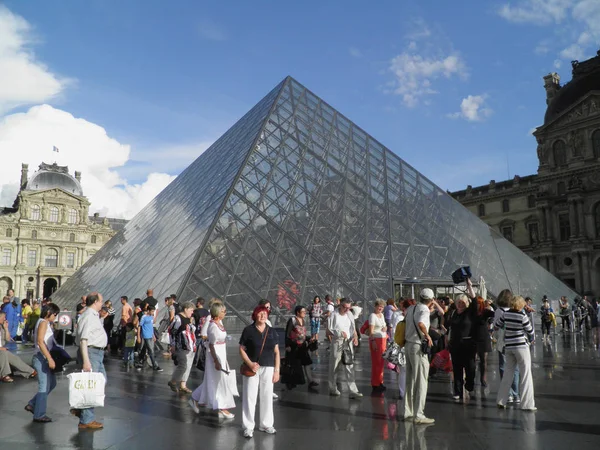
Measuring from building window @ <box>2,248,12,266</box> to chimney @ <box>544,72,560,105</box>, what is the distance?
61154mm

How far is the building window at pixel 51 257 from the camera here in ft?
203

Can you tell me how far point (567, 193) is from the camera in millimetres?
42125

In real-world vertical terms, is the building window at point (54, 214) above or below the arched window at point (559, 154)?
below

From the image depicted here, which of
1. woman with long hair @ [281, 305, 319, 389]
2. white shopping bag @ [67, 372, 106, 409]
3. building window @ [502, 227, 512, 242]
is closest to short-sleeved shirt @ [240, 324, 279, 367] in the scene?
white shopping bag @ [67, 372, 106, 409]

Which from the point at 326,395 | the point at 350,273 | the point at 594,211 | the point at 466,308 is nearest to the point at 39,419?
the point at 326,395

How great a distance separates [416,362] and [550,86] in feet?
171

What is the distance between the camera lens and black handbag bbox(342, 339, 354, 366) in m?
6.58

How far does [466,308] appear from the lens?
6.57 metres

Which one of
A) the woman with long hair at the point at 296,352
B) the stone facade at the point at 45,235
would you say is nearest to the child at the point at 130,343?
the woman with long hair at the point at 296,352

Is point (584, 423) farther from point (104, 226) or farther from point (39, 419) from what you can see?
point (104, 226)

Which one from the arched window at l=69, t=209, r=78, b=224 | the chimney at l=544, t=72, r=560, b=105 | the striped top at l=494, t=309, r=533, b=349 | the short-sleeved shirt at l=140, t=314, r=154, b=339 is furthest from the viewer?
the arched window at l=69, t=209, r=78, b=224

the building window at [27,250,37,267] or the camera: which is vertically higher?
the building window at [27,250,37,267]

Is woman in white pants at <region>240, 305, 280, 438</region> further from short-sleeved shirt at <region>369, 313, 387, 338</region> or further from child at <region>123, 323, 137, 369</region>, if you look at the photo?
child at <region>123, 323, 137, 369</region>

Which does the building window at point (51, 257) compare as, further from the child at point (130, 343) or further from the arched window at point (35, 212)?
the child at point (130, 343)
